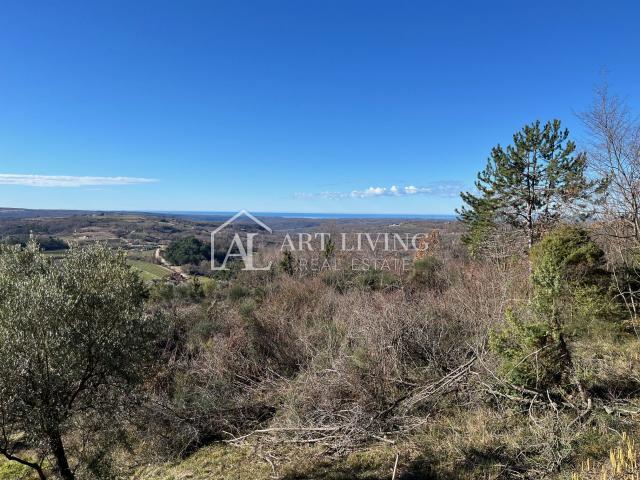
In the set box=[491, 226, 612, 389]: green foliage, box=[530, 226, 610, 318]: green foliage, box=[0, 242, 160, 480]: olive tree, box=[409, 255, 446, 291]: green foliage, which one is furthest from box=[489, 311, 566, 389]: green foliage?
box=[409, 255, 446, 291]: green foliage

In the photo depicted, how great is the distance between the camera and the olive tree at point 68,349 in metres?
4.04

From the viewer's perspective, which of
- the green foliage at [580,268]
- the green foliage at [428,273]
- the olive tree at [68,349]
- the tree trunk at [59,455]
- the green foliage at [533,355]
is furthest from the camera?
the green foliage at [428,273]

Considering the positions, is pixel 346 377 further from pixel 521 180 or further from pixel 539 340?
pixel 521 180

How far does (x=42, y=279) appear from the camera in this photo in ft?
14.9

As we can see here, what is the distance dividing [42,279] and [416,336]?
629 cm

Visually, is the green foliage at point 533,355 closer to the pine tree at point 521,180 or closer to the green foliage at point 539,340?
the green foliage at point 539,340

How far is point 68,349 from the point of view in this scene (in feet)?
14.1

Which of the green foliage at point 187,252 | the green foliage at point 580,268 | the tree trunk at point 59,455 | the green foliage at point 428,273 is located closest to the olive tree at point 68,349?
A: the tree trunk at point 59,455

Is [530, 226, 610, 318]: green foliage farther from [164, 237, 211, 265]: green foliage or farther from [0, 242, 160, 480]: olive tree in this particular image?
[164, 237, 211, 265]: green foliage

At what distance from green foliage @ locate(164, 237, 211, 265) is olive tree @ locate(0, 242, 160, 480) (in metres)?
22.8

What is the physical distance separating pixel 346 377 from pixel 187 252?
2454 cm

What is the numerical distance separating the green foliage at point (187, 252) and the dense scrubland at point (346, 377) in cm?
1821

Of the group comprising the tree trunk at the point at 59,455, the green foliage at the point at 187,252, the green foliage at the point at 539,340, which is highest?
the green foliage at the point at 539,340

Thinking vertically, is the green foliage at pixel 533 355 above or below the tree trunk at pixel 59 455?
above
